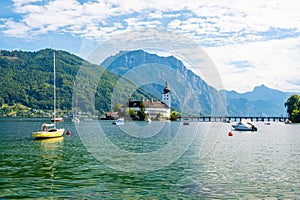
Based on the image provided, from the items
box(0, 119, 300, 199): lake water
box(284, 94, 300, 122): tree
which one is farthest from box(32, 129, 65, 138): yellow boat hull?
box(284, 94, 300, 122): tree

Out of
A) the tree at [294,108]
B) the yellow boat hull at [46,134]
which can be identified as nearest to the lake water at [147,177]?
the yellow boat hull at [46,134]

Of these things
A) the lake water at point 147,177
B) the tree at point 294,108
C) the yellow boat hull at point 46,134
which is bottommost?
the lake water at point 147,177

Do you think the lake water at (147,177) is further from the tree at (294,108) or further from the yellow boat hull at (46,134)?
the tree at (294,108)

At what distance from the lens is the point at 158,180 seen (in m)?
28.5

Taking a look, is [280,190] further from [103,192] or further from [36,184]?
[36,184]

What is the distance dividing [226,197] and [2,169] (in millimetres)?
19767

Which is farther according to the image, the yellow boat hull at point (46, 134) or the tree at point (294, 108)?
the tree at point (294, 108)

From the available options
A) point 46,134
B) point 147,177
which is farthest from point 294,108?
point 147,177

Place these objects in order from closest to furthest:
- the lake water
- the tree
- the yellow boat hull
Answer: the lake water
the yellow boat hull
the tree

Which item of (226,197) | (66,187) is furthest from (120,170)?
(226,197)

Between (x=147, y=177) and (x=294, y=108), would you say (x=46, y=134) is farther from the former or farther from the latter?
(x=294, y=108)

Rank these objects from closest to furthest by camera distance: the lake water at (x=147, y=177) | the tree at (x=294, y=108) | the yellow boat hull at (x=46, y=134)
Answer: the lake water at (x=147, y=177), the yellow boat hull at (x=46, y=134), the tree at (x=294, y=108)

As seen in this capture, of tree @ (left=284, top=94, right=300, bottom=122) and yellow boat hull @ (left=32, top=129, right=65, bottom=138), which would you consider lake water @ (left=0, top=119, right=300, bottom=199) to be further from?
tree @ (left=284, top=94, right=300, bottom=122)

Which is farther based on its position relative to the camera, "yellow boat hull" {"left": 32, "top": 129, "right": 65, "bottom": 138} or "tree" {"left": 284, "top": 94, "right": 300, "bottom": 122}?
"tree" {"left": 284, "top": 94, "right": 300, "bottom": 122}
